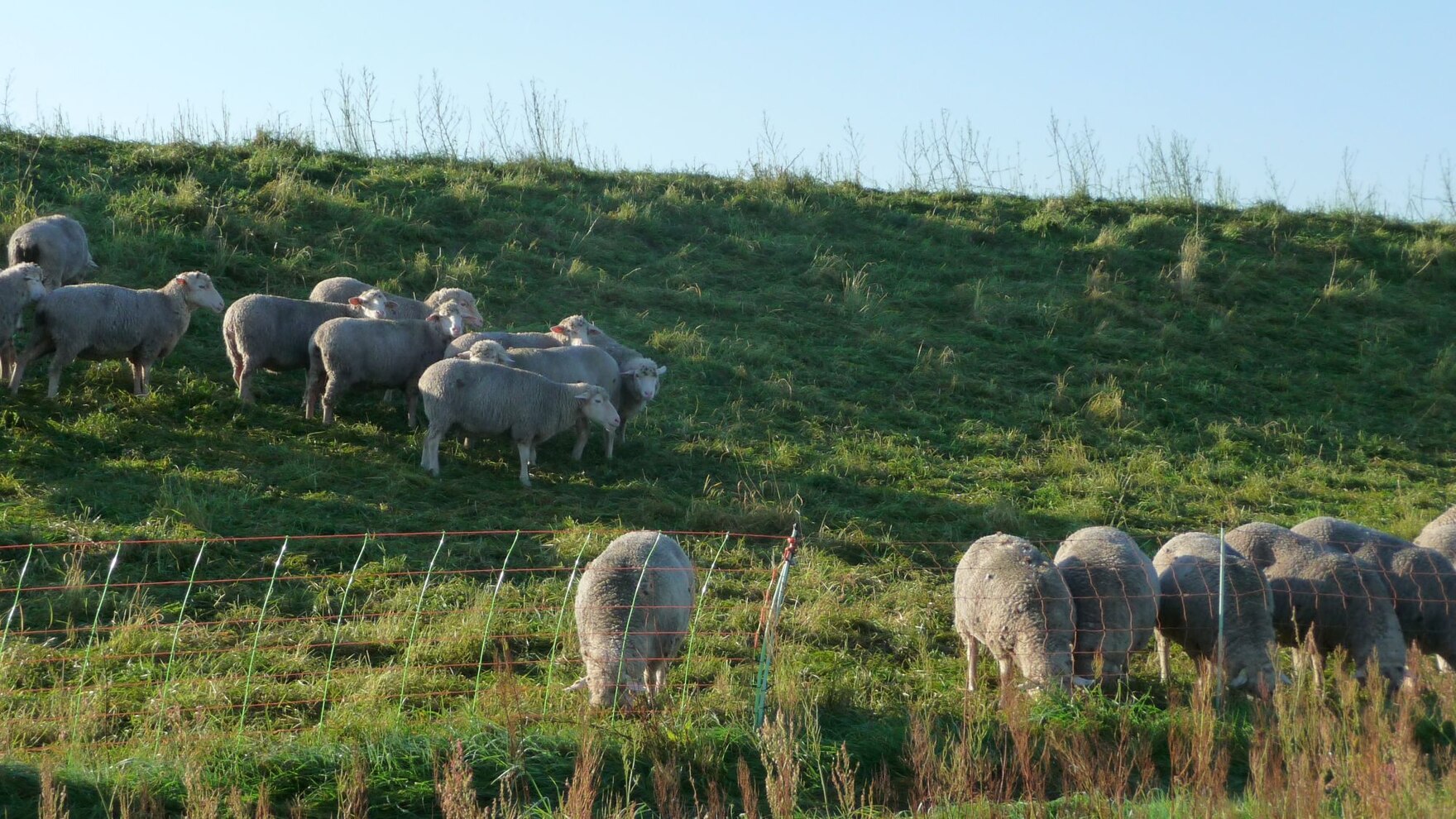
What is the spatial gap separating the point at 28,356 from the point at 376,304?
3.27 meters

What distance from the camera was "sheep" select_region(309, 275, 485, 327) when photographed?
46.7 feet

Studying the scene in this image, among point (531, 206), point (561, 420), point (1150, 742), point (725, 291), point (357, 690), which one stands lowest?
point (1150, 742)

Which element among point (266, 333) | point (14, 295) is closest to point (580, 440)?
point (266, 333)

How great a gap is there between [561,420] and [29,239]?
645cm

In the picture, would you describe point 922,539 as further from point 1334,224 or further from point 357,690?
point 1334,224

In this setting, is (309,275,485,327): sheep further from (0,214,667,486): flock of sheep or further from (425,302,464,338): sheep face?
(425,302,464,338): sheep face

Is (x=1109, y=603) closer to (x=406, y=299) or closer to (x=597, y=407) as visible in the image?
(x=597, y=407)

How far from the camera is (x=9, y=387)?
12.2 m

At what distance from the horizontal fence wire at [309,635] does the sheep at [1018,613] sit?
4.51 feet

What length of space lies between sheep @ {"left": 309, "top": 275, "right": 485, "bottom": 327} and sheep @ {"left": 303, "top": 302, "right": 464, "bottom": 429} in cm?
106

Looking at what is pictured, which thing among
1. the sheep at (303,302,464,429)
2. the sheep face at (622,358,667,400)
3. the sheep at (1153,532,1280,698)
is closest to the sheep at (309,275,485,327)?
the sheep at (303,302,464,429)

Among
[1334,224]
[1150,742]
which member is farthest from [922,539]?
[1334,224]

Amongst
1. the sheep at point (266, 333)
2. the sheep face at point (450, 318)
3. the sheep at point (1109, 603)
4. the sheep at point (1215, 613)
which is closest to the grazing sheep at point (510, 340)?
the sheep face at point (450, 318)

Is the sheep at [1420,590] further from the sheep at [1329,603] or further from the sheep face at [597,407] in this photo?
the sheep face at [597,407]
